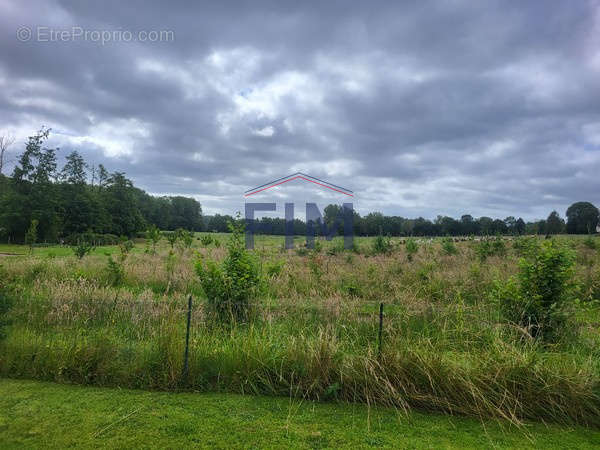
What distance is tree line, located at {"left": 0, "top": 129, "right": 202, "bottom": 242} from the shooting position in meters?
38.6

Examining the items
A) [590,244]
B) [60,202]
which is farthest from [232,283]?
→ [60,202]

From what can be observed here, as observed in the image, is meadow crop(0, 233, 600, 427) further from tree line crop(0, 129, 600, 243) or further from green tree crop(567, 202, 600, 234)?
green tree crop(567, 202, 600, 234)

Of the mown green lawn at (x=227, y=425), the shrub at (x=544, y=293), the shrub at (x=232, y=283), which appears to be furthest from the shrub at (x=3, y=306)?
the shrub at (x=544, y=293)

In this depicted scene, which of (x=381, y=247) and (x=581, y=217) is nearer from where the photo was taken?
(x=381, y=247)

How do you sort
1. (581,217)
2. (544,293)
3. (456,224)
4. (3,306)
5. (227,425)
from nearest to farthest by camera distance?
(227,425), (3,306), (544,293), (581,217), (456,224)

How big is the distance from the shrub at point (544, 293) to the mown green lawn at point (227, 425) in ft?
5.62

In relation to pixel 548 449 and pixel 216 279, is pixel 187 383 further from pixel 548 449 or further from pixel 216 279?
pixel 548 449

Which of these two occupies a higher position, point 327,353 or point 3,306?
point 3,306

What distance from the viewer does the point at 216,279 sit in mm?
5629

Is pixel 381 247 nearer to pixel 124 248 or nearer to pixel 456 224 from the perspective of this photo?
pixel 124 248

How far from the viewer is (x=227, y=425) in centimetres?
302

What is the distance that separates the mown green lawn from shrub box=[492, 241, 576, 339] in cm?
171

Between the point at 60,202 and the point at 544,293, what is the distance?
2070 inches

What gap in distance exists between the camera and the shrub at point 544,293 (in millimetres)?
4551
